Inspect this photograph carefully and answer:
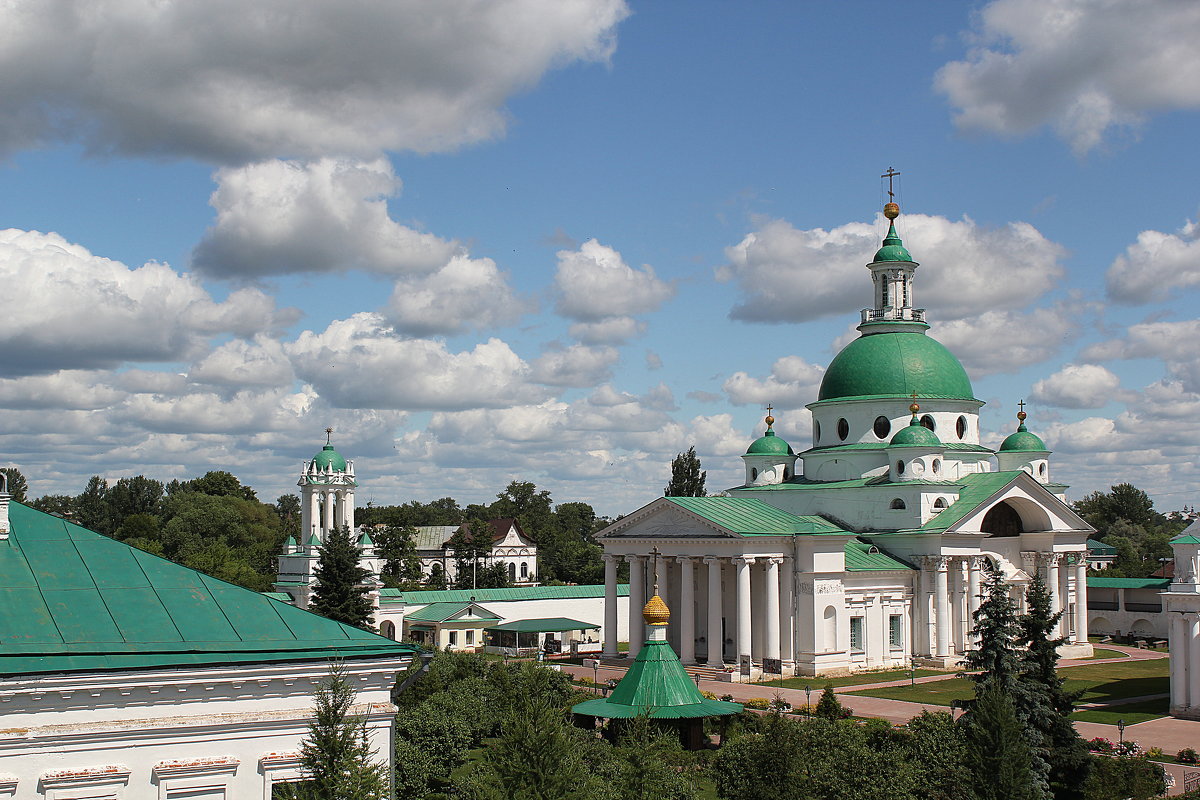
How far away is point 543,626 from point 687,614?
1306 centimetres

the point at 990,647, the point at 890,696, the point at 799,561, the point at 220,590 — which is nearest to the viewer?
the point at 220,590

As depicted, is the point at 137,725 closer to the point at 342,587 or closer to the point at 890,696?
the point at 890,696

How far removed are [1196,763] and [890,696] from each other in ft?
41.9

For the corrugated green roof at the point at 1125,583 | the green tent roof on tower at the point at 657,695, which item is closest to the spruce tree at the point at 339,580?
the green tent roof on tower at the point at 657,695

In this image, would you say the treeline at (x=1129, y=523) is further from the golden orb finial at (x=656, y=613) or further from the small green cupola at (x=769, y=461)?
the golden orb finial at (x=656, y=613)

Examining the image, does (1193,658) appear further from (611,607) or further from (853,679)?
(611,607)

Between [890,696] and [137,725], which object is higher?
[137,725]

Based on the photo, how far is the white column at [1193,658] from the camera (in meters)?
34.8

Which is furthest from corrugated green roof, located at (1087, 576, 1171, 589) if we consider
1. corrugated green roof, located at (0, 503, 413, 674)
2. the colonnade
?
corrugated green roof, located at (0, 503, 413, 674)

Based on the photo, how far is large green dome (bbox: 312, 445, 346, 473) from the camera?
56.3 m

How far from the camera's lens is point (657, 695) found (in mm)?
26281

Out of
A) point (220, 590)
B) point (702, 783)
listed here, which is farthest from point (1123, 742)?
point (220, 590)

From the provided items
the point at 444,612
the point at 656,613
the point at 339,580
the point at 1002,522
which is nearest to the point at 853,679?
the point at 1002,522

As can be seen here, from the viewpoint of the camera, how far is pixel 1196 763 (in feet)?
93.0
